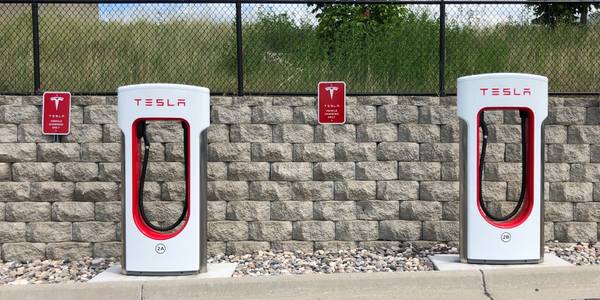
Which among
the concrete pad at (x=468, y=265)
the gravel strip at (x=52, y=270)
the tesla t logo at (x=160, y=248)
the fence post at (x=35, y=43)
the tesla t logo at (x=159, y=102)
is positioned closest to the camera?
the tesla t logo at (x=159, y=102)

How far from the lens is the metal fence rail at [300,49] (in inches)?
282

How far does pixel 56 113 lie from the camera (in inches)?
256

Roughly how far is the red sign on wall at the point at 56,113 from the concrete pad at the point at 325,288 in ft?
7.61

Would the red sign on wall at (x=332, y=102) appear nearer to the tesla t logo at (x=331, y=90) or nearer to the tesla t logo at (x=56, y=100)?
the tesla t logo at (x=331, y=90)

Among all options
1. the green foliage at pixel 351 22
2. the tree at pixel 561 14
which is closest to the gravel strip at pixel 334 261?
the green foliage at pixel 351 22

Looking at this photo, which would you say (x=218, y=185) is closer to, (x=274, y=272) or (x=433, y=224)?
(x=274, y=272)

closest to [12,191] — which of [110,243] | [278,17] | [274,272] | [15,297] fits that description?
[110,243]

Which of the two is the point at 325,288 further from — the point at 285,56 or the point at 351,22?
the point at 351,22

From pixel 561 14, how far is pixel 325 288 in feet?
15.4

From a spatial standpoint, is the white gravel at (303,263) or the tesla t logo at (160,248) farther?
the white gravel at (303,263)

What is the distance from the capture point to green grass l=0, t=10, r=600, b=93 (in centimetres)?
720

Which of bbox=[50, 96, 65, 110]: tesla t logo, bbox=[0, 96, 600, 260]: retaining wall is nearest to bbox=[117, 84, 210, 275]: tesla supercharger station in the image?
bbox=[0, 96, 600, 260]: retaining wall

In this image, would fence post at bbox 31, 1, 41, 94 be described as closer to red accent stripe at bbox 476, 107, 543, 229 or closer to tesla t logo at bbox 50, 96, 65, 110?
tesla t logo at bbox 50, 96, 65, 110

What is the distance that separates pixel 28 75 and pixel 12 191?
150cm
